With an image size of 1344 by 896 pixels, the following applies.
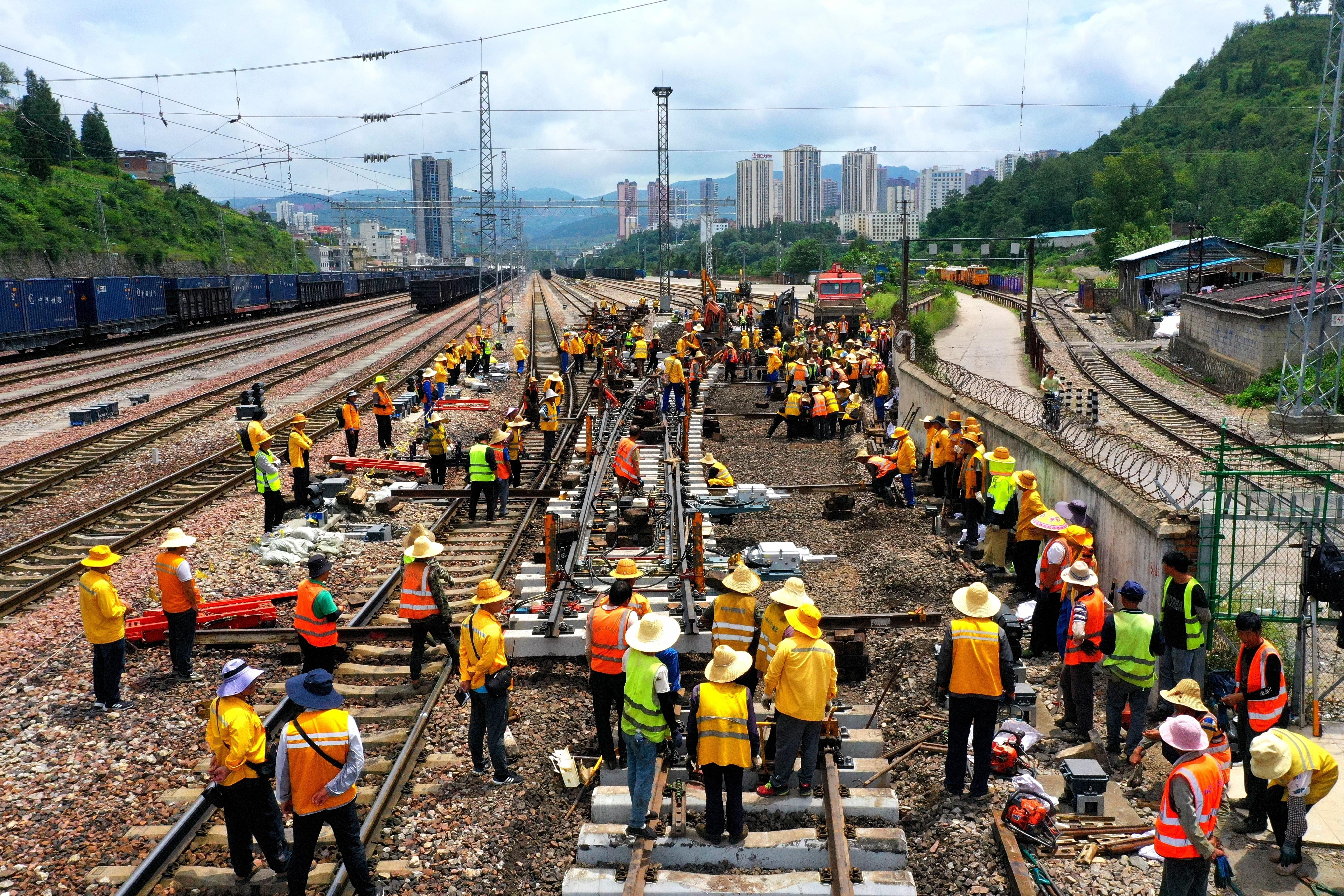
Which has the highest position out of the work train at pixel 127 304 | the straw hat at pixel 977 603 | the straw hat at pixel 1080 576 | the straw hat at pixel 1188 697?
the work train at pixel 127 304

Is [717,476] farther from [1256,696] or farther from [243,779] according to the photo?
[243,779]

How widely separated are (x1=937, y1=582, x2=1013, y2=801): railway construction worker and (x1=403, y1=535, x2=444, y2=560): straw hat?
4667 mm

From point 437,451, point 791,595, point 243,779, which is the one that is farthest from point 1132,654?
point 437,451

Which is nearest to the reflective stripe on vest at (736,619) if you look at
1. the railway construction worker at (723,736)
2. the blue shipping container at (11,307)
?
the railway construction worker at (723,736)

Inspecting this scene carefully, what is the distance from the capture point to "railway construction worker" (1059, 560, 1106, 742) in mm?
8234

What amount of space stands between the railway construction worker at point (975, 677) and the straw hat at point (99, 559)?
7.25m

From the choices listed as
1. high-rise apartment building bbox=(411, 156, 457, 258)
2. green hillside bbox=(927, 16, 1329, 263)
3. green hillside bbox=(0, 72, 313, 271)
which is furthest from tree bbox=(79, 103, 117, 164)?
green hillside bbox=(927, 16, 1329, 263)

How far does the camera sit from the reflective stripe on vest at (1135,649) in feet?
25.7

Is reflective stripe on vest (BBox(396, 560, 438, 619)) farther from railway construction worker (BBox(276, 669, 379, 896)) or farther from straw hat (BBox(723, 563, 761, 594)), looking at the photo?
railway construction worker (BBox(276, 669, 379, 896))

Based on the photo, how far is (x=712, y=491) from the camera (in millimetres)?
16531

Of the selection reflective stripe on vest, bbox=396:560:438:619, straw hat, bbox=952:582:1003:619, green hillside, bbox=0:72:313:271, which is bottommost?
reflective stripe on vest, bbox=396:560:438:619

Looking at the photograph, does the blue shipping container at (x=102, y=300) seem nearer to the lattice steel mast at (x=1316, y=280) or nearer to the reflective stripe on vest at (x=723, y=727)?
the reflective stripe on vest at (x=723, y=727)

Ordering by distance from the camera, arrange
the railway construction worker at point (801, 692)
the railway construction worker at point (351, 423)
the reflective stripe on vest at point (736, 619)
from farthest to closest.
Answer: the railway construction worker at point (351, 423) < the reflective stripe on vest at point (736, 619) < the railway construction worker at point (801, 692)

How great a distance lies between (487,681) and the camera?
7.78m
